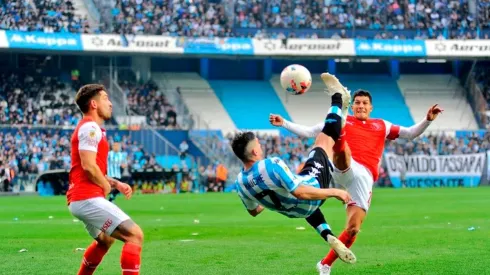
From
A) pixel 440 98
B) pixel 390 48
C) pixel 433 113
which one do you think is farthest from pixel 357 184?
pixel 440 98

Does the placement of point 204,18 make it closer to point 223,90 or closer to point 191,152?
point 223,90

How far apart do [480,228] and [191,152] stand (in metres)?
31.0

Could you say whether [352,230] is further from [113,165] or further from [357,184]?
[113,165]

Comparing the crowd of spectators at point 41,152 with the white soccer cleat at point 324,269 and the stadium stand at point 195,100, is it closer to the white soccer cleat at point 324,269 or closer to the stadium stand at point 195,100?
the stadium stand at point 195,100

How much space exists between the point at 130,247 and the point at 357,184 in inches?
159

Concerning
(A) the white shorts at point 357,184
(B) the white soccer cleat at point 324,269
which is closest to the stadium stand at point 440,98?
(A) the white shorts at point 357,184

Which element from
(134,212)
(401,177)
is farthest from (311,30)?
(134,212)

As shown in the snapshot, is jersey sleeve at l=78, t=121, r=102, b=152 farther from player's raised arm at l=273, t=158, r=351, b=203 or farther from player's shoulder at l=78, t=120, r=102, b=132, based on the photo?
player's raised arm at l=273, t=158, r=351, b=203

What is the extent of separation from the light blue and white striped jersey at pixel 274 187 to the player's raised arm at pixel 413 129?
2.46 metres

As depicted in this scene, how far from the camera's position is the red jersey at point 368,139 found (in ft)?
42.0

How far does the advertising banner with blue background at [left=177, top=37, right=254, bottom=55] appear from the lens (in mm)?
52312

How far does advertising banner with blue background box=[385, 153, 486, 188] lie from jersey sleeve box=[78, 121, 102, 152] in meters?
40.8

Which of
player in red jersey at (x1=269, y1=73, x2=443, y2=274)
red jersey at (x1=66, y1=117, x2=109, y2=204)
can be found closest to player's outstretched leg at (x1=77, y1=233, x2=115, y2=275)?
red jersey at (x1=66, y1=117, x2=109, y2=204)

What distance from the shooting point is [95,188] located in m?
9.66
